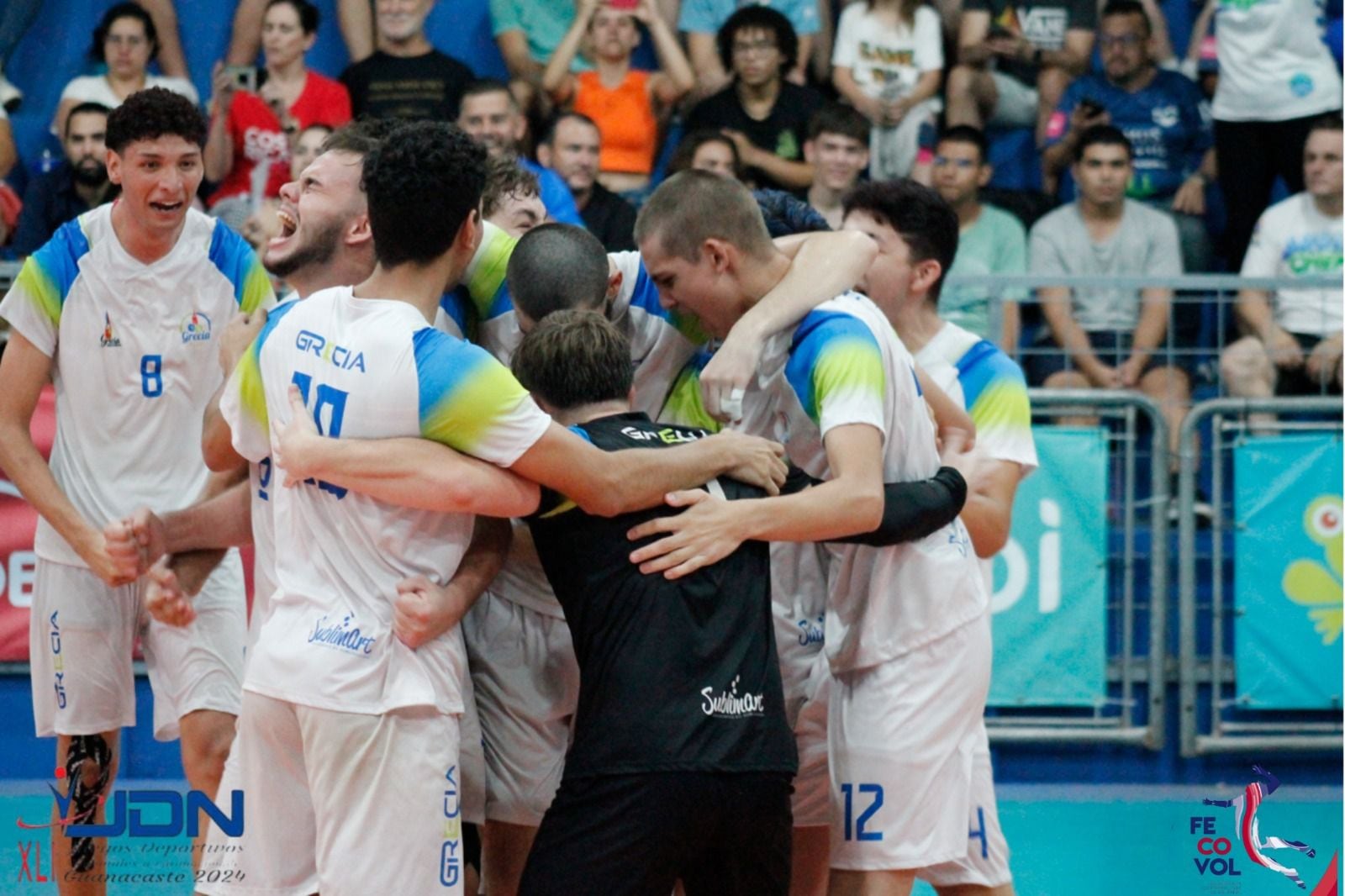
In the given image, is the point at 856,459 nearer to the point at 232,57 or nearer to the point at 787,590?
the point at 787,590

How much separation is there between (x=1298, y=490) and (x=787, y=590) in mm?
4385

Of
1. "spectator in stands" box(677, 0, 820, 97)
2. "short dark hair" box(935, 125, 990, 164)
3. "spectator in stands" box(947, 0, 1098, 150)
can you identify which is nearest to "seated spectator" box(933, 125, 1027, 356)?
"short dark hair" box(935, 125, 990, 164)

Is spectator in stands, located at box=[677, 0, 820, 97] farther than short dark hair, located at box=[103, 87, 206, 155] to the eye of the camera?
Yes

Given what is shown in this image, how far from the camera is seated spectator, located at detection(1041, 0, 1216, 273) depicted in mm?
11078

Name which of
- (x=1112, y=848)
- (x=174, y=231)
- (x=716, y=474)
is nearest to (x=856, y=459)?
(x=716, y=474)

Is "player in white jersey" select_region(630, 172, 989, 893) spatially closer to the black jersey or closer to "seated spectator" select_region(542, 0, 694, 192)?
the black jersey

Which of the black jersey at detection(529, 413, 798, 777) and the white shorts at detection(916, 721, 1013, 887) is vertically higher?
the black jersey at detection(529, 413, 798, 777)

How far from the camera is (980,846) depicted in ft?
16.5

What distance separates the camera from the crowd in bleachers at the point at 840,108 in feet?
33.2

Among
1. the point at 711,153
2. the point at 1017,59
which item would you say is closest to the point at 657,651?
the point at 711,153

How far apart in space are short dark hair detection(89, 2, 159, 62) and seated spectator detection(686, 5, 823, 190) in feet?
11.1

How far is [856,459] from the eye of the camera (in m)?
4.30

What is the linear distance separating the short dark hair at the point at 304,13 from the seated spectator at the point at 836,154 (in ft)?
10.8

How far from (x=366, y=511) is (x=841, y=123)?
6642mm
